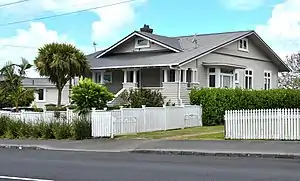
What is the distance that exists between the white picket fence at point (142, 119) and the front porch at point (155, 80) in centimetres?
283

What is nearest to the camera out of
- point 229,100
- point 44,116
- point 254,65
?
point 44,116

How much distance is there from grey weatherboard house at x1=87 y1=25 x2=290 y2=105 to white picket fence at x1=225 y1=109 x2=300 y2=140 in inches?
432

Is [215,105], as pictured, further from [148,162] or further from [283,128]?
[148,162]

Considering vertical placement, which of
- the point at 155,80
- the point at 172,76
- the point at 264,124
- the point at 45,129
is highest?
the point at 172,76

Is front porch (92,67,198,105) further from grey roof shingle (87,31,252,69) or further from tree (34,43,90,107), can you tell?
tree (34,43,90,107)

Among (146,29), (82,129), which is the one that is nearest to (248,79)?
(146,29)

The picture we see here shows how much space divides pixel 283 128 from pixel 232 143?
2.34 m

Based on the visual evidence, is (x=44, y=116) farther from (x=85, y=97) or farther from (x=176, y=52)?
(x=176, y=52)

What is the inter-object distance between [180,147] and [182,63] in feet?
44.5

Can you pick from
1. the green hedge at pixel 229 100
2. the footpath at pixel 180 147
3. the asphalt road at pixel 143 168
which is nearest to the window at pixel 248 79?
the green hedge at pixel 229 100

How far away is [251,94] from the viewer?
31.5 m

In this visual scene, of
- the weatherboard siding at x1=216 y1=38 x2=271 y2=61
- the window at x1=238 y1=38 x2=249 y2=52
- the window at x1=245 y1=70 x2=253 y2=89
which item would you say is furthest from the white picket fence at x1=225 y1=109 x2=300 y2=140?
the window at x1=245 y1=70 x2=253 y2=89

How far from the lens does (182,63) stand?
31484mm

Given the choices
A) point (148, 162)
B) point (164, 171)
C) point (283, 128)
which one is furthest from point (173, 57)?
point (164, 171)
